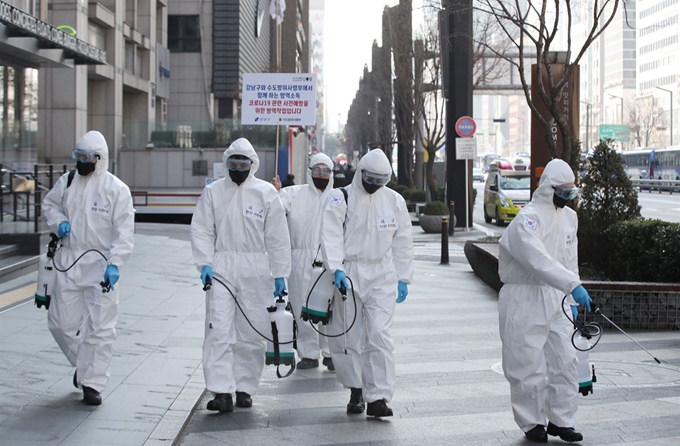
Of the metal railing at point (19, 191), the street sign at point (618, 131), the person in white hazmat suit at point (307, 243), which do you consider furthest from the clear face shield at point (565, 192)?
the street sign at point (618, 131)

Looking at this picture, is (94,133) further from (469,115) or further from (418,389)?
(469,115)

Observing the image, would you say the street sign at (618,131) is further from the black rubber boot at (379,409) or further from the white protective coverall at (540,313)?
the black rubber boot at (379,409)

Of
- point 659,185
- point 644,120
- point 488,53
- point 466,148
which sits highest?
point 644,120

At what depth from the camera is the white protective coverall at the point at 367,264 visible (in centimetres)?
674

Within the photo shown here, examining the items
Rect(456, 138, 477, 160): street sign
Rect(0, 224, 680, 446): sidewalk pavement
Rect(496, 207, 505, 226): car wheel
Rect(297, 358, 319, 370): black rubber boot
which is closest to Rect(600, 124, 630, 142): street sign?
Rect(496, 207, 505, 226): car wheel

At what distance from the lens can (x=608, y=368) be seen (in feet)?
27.4

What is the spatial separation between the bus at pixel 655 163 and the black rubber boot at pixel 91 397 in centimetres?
5976

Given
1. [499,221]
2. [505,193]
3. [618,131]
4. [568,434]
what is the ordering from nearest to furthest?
1. [568,434]
2. [505,193]
3. [499,221]
4. [618,131]

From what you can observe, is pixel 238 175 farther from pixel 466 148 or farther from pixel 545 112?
pixel 466 148

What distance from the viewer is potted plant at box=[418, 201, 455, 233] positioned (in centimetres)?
2611

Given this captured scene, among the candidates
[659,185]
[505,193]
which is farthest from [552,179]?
[659,185]

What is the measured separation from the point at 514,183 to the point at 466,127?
21.3 ft

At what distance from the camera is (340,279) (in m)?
6.68

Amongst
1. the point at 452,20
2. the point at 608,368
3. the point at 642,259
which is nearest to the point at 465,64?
the point at 452,20
